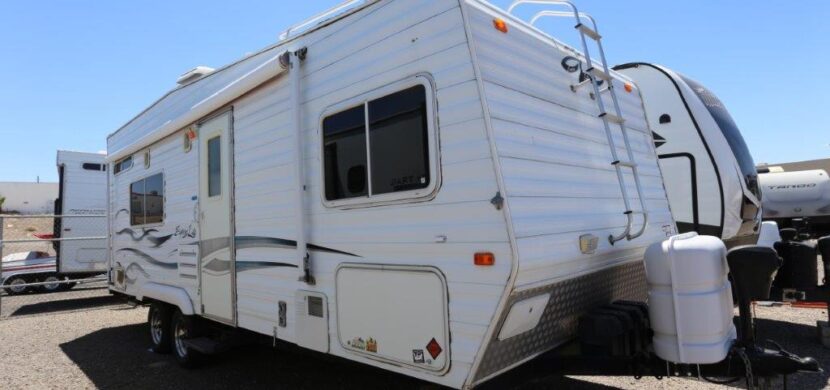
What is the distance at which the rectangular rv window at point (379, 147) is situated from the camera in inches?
115

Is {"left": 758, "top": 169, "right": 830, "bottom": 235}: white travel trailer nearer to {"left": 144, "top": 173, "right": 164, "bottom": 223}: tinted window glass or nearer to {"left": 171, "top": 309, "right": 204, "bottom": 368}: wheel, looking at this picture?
{"left": 171, "top": 309, "right": 204, "bottom": 368}: wheel

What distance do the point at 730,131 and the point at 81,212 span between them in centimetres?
1252

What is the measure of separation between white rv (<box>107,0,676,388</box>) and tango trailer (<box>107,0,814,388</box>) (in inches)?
0.5

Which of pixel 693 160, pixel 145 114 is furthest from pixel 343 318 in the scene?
pixel 145 114

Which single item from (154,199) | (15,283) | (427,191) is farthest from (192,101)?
(15,283)

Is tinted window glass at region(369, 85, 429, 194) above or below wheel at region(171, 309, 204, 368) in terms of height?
above

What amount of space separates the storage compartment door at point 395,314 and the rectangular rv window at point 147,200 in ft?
11.8

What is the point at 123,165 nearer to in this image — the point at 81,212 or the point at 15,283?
the point at 81,212

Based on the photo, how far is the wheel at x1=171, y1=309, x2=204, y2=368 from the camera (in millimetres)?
5355

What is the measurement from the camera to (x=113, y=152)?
25.1 feet

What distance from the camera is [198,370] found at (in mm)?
5555

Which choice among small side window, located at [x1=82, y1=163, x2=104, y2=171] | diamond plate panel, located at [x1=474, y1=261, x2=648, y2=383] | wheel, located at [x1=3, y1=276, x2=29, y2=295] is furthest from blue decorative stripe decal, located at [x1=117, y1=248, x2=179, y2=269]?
wheel, located at [x1=3, y1=276, x2=29, y2=295]

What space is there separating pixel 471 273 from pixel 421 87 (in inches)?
40.5

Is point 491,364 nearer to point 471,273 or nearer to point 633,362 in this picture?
point 471,273
